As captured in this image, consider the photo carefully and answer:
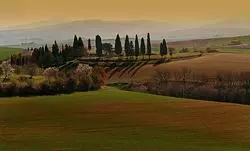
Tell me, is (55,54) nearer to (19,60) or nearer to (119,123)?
(19,60)

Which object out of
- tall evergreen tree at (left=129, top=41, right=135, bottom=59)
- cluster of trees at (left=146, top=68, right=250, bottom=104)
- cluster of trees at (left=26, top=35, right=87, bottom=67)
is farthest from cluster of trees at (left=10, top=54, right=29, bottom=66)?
cluster of trees at (left=146, top=68, right=250, bottom=104)

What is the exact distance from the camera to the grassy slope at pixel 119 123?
104ft

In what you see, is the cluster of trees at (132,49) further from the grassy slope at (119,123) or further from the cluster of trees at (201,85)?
the grassy slope at (119,123)

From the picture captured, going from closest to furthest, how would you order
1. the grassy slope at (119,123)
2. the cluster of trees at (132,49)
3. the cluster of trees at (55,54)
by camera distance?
the grassy slope at (119,123), the cluster of trees at (55,54), the cluster of trees at (132,49)

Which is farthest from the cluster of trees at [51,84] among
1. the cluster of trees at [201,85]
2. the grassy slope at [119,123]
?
the cluster of trees at [201,85]

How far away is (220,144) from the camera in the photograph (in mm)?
32969

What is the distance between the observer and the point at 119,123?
1670 inches

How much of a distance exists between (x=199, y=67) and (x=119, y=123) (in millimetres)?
56269

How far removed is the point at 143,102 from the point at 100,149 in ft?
85.9

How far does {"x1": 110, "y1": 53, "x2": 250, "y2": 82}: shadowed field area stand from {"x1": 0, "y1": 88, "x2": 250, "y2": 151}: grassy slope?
3064 cm

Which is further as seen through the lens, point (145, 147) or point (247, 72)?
point (247, 72)

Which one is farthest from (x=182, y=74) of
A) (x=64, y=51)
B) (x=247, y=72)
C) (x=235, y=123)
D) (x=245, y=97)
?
(x=235, y=123)

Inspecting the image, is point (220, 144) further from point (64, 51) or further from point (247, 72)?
point (64, 51)

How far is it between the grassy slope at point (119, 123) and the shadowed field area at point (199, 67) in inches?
1206
